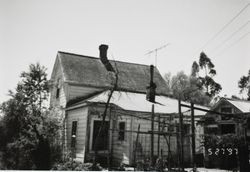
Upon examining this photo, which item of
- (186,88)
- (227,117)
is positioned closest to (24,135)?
(227,117)

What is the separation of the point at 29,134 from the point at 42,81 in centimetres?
761

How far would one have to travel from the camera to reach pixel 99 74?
19.9m

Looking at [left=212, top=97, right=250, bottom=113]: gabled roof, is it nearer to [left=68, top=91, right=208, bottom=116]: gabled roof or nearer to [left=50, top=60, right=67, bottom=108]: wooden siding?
[left=68, top=91, right=208, bottom=116]: gabled roof

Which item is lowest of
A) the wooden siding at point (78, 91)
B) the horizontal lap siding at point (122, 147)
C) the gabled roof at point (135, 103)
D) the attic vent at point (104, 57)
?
the horizontal lap siding at point (122, 147)

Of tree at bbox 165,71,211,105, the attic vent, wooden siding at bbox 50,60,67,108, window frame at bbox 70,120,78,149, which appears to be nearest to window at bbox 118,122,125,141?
window frame at bbox 70,120,78,149

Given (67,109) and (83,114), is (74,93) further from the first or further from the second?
(83,114)

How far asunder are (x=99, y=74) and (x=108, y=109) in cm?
550

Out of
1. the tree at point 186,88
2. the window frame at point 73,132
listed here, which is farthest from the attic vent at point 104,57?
the tree at point 186,88

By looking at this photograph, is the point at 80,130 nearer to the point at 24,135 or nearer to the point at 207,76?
the point at 24,135

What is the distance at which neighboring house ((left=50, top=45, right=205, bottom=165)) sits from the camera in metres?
13.9

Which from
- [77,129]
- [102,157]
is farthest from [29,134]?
[102,157]

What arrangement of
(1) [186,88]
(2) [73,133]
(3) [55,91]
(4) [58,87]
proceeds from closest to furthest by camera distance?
(2) [73,133], (4) [58,87], (3) [55,91], (1) [186,88]

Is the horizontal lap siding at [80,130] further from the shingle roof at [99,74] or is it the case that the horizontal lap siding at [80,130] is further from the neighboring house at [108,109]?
the shingle roof at [99,74]

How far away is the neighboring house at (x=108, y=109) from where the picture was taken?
13.9 m
